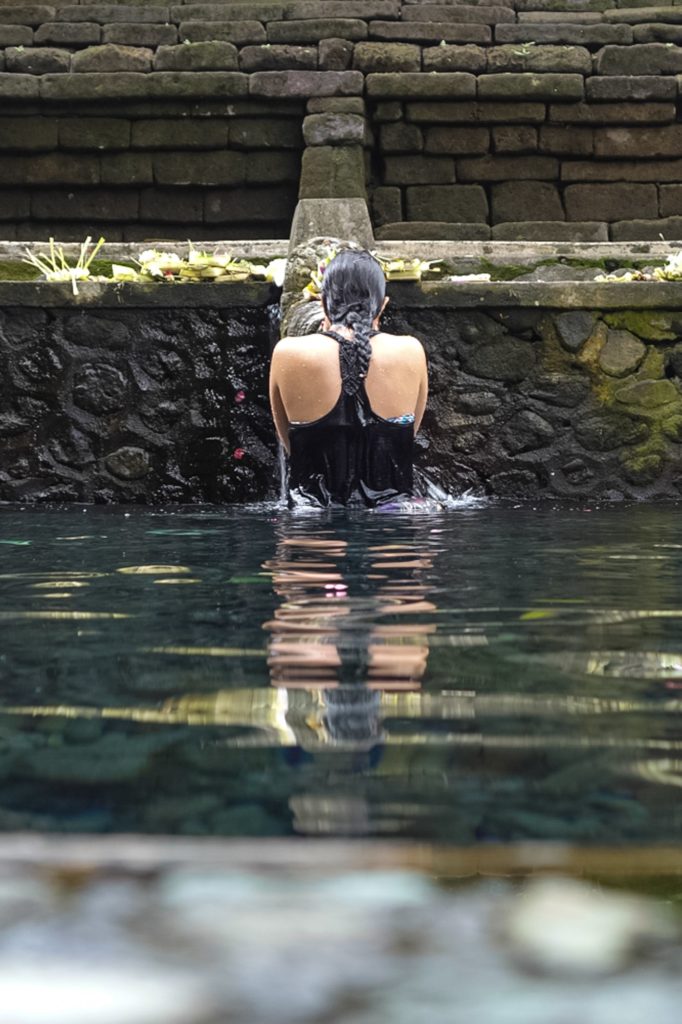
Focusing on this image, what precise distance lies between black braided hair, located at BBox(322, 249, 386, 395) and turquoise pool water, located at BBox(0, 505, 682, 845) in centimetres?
217

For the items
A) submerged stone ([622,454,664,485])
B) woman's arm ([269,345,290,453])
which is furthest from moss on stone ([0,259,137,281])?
submerged stone ([622,454,664,485])

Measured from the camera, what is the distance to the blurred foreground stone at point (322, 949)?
0.83m

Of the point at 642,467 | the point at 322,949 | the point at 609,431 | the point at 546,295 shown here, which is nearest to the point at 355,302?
the point at 546,295

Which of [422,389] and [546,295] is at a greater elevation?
[546,295]

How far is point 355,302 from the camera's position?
5871 millimetres

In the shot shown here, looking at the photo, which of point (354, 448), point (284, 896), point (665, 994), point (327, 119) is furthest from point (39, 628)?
point (327, 119)

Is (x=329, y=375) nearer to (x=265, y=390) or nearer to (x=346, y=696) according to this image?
(x=265, y=390)

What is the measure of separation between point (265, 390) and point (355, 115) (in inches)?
184

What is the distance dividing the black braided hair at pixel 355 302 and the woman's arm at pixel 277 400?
0.29 meters

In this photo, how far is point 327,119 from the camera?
10703mm

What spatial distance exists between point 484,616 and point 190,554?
1.52 m

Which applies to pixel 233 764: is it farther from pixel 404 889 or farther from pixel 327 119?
pixel 327 119

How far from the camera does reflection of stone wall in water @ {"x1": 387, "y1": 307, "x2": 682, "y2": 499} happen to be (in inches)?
268

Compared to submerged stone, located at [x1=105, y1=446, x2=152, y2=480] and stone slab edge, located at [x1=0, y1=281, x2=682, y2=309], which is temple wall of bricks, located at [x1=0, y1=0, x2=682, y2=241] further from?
submerged stone, located at [x1=105, y1=446, x2=152, y2=480]
